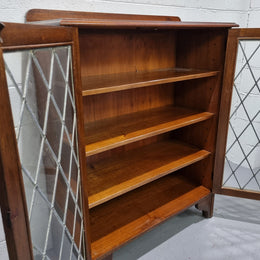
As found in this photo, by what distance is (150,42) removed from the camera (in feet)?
4.97

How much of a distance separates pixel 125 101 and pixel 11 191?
0.92m

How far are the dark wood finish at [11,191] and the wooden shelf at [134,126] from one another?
386 mm

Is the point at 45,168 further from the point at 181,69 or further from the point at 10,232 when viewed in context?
the point at 181,69

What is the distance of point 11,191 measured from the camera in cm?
69

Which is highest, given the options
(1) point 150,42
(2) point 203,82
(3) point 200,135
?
(1) point 150,42

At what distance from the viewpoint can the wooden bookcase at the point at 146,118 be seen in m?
1.26

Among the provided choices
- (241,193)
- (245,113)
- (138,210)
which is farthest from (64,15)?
(245,113)

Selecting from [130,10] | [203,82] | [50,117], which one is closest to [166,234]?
[203,82]

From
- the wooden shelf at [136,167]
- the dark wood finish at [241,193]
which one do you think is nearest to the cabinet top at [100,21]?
the wooden shelf at [136,167]

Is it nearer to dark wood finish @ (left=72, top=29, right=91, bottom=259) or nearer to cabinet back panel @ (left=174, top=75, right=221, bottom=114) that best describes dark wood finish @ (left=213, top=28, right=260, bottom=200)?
cabinet back panel @ (left=174, top=75, right=221, bottom=114)

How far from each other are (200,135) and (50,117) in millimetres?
1027

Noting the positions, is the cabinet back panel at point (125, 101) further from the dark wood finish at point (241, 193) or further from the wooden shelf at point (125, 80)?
the dark wood finish at point (241, 193)

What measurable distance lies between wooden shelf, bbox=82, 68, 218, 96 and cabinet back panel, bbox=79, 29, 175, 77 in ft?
0.17

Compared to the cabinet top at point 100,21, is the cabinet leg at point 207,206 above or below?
below
